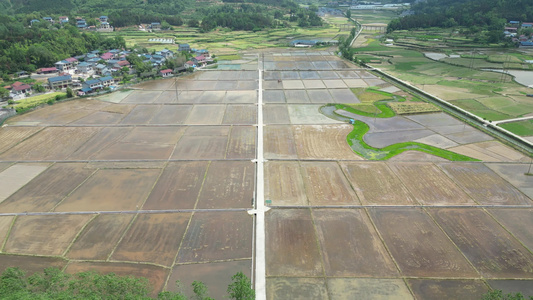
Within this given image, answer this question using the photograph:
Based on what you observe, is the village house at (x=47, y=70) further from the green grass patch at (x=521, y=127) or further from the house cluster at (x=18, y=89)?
the green grass patch at (x=521, y=127)

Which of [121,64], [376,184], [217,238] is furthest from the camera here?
[121,64]

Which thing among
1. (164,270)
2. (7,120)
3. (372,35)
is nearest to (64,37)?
(7,120)

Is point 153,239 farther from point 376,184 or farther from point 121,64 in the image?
point 121,64

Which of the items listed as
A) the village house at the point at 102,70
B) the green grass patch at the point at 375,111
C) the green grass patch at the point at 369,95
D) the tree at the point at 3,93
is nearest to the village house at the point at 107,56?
the village house at the point at 102,70

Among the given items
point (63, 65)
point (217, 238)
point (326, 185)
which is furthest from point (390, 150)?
point (63, 65)

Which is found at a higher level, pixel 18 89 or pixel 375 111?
pixel 18 89

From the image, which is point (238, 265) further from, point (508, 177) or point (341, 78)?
point (341, 78)

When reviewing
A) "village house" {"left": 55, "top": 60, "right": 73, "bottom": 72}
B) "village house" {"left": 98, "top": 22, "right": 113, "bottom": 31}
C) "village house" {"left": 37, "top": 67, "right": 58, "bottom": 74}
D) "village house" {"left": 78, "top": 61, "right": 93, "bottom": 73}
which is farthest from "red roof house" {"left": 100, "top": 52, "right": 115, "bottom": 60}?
"village house" {"left": 98, "top": 22, "right": 113, "bottom": 31}
